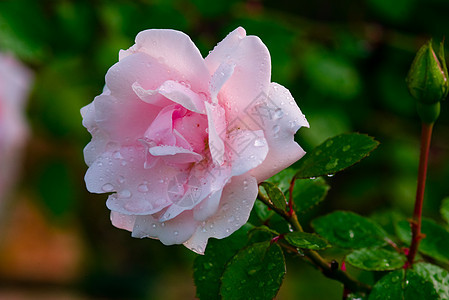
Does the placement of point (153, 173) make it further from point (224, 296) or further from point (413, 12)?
point (413, 12)

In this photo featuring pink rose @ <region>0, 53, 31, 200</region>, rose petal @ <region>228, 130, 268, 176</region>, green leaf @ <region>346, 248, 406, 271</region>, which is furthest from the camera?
pink rose @ <region>0, 53, 31, 200</region>

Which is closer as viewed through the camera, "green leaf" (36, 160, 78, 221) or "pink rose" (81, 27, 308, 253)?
"pink rose" (81, 27, 308, 253)

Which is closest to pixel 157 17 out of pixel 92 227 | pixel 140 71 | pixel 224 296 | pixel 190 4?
pixel 190 4

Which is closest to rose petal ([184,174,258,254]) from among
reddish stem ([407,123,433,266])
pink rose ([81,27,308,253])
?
pink rose ([81,27,308,253])

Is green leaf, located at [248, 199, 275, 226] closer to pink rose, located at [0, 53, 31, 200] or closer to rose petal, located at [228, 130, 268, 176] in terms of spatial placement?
rose petal, located at [228, 130, 268, 176]

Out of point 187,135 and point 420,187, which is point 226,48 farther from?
point 420,187

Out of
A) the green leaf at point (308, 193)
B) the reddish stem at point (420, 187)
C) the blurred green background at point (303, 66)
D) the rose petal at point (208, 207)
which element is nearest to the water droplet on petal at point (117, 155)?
the rose petal at point (208, 207)

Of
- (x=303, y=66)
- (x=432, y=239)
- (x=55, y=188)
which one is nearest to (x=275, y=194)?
(x=432, y=239)
